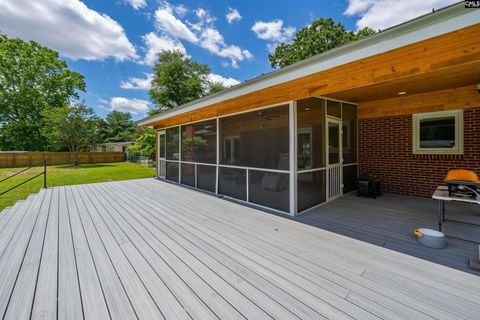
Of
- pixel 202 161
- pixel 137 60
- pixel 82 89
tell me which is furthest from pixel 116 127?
pixel 202 161

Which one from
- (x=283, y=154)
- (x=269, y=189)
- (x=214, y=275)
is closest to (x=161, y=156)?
(x=269, y=189)

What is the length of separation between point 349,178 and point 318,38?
14835 millimetres

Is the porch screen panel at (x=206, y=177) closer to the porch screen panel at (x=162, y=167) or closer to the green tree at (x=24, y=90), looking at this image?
the porch screen panel at (x=162, y=167)

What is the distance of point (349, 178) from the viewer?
17.7ft

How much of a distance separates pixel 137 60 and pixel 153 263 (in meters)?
21.0

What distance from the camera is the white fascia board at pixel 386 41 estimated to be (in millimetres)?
1661

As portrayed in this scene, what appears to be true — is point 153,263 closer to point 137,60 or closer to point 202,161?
point 202,161

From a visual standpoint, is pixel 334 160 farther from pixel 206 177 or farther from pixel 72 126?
pixel 72 126

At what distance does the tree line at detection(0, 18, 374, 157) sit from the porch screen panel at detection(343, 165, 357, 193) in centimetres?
1398

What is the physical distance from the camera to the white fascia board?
1661mm

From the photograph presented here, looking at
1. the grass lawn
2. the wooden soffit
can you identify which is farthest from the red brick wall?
the grass lawn

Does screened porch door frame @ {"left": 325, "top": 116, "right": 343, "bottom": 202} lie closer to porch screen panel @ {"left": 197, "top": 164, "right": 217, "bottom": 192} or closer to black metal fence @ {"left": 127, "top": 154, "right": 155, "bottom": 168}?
porch screen panel @ {"left": 197, "top": 164, "right": 217, "bottom": 192}

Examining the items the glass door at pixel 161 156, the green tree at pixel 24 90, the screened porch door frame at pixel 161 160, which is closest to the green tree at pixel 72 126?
the green tree at pixel 24 90

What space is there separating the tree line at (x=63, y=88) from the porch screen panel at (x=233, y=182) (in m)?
12.2
